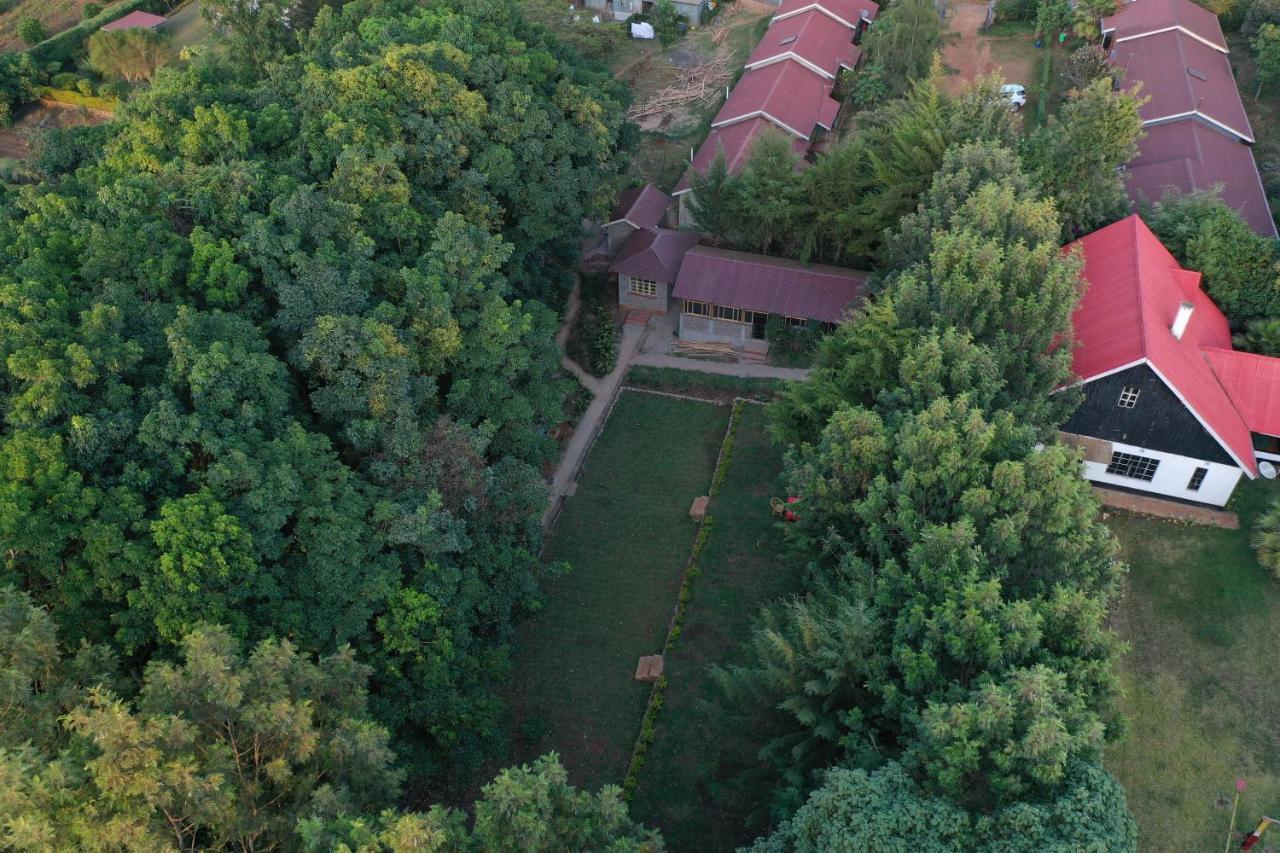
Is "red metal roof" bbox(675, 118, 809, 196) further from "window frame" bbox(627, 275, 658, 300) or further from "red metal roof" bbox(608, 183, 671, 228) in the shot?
"window frame" bbox(627, 275, 658, 300)

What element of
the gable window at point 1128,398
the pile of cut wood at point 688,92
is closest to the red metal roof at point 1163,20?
the pile of cut wood at point 688,92

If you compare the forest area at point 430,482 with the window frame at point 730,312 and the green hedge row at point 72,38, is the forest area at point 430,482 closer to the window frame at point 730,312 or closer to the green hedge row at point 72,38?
the window frame at point 730,312

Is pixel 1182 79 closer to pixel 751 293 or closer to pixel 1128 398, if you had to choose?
pixel 751 293

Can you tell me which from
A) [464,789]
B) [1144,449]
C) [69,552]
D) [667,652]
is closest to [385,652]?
[464,789]

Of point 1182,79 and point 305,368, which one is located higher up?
point 305,368

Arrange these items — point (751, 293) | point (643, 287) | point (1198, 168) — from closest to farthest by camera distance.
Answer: point (751, 293), point (643, 287), point (1198, 168)

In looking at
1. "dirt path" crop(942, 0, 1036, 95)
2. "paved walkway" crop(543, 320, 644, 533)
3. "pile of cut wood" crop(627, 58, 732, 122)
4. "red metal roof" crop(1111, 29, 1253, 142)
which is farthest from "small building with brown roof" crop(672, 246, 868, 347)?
"dirt path" crop(942, 0, 1036, 95)

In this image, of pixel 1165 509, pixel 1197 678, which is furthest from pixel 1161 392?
pixel 1197 678
